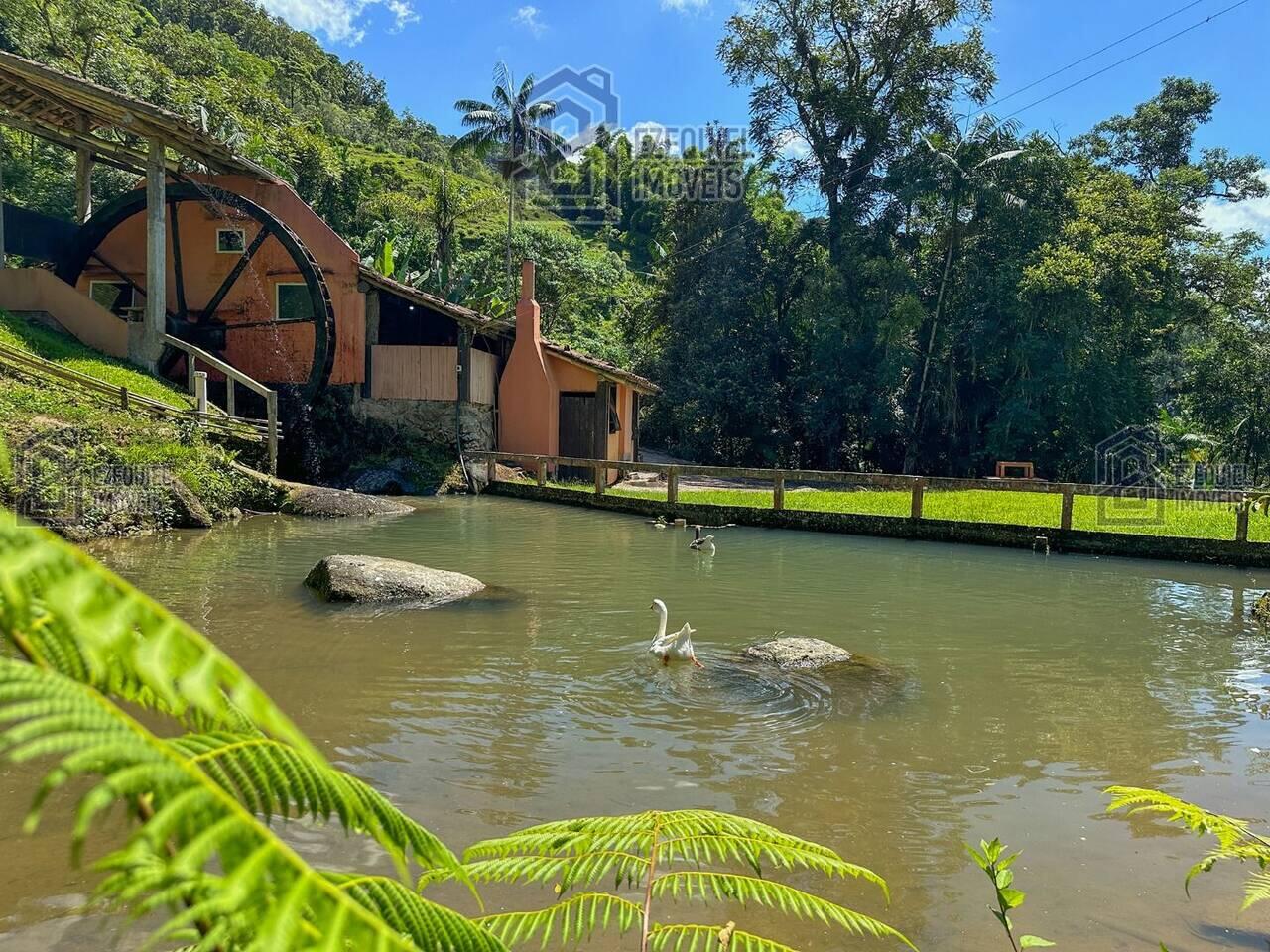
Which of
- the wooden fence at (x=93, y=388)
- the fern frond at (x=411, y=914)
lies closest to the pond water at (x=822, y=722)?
the fern frond at (x=411, y=914)

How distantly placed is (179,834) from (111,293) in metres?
26.9

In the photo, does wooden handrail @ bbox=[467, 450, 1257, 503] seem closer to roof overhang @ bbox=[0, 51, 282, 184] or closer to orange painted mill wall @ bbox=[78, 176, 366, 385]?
orange painted mill wall @ bbox=[78, 176, 366, 385]

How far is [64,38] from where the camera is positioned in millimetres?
30109

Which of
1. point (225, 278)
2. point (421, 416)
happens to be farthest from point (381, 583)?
point (225, 278)

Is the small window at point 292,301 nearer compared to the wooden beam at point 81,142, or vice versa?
the wooden beam at point 81,142

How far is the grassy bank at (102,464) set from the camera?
10891mm

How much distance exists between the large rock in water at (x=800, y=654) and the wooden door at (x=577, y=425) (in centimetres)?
1795

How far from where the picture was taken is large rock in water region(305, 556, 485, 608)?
27.1 feet

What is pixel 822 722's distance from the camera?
17.8 ft

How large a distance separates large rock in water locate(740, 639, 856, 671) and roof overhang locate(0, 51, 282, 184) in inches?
647

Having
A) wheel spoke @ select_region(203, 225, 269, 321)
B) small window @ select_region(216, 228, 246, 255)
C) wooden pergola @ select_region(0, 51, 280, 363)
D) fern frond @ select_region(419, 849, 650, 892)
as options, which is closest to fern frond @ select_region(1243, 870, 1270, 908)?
fern frond @ select_region(419, 849, 650, 892)

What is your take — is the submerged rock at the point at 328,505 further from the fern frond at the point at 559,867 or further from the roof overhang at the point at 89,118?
the fern frond at the point at 559,867

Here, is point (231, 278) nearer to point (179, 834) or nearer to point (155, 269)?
point (155, 269)

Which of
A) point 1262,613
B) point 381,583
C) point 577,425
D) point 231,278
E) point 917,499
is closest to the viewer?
point 381,583
